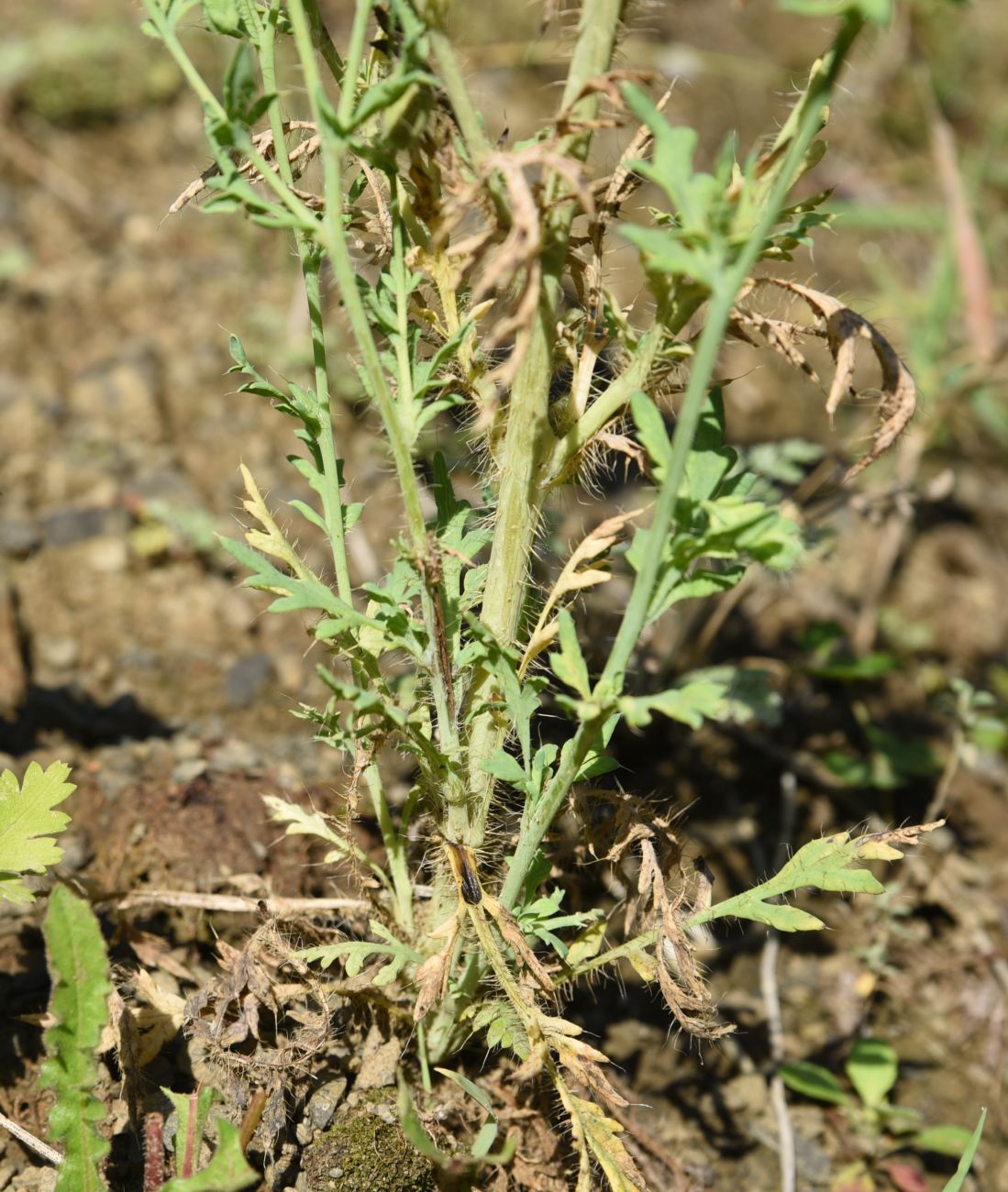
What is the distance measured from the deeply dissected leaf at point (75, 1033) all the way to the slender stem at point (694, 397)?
0.65m

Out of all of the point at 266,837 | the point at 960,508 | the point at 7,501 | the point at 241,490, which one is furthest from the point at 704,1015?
the point at 960,508

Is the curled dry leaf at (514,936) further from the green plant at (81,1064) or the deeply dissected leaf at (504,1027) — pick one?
the green plant at (81,1064)

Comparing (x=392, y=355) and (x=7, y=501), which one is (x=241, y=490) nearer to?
(x=7, y=501)

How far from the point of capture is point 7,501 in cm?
286

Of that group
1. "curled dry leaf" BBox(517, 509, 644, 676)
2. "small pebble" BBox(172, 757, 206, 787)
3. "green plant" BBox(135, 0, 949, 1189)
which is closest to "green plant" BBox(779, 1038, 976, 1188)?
"green plant" BBox(135, 0, 949, 1189)

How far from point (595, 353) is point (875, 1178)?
1.66 meters

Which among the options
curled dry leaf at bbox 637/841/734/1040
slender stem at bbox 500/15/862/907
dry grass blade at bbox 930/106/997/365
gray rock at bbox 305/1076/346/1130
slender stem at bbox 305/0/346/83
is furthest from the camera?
dry grass blade at bbox 930/106/997/365

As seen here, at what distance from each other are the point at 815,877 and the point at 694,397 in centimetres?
71

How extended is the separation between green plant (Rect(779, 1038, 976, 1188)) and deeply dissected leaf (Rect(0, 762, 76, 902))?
1.42 metres

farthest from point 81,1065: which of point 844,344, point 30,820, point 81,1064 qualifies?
point 844,344

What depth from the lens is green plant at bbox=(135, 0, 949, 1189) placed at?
3.74 feet

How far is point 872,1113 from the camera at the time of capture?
6.73ft

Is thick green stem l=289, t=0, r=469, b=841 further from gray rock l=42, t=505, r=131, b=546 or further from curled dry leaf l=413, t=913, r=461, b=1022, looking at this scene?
gray rock l=42, t=505, r=131, b=546

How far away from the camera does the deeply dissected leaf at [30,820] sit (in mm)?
1540
